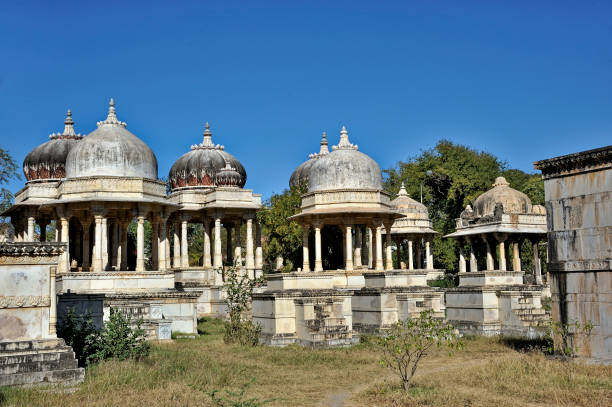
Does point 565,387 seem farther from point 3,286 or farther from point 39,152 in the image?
point 39,152

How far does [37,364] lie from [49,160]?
26708mm

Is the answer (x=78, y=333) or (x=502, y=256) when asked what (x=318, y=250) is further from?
(x=78, y=333)

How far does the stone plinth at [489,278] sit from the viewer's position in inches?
960

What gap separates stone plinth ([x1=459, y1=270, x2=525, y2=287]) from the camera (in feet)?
80.0

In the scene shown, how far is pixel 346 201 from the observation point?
31797mm

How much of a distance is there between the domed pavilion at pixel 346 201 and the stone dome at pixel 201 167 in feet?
25.9

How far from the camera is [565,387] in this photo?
40.1 feet

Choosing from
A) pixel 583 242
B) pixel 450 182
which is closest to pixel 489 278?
pixel 583 242

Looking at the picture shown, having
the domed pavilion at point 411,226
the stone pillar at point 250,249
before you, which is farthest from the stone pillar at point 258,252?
the domed pavilion at point 411,226

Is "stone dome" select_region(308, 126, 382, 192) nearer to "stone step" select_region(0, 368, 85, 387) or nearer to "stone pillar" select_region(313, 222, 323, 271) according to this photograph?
"stone pillar" select_region(313, 222, 323, 271)

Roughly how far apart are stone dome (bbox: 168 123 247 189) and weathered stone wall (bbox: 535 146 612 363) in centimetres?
2544

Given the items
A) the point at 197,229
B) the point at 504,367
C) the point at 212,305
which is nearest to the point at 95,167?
the point at 212,305

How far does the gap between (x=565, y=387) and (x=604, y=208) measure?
4.49m

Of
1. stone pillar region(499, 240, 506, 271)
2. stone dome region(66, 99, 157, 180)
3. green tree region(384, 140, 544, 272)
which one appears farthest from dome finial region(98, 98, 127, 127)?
green tree region(384, 140, 544, 272)
